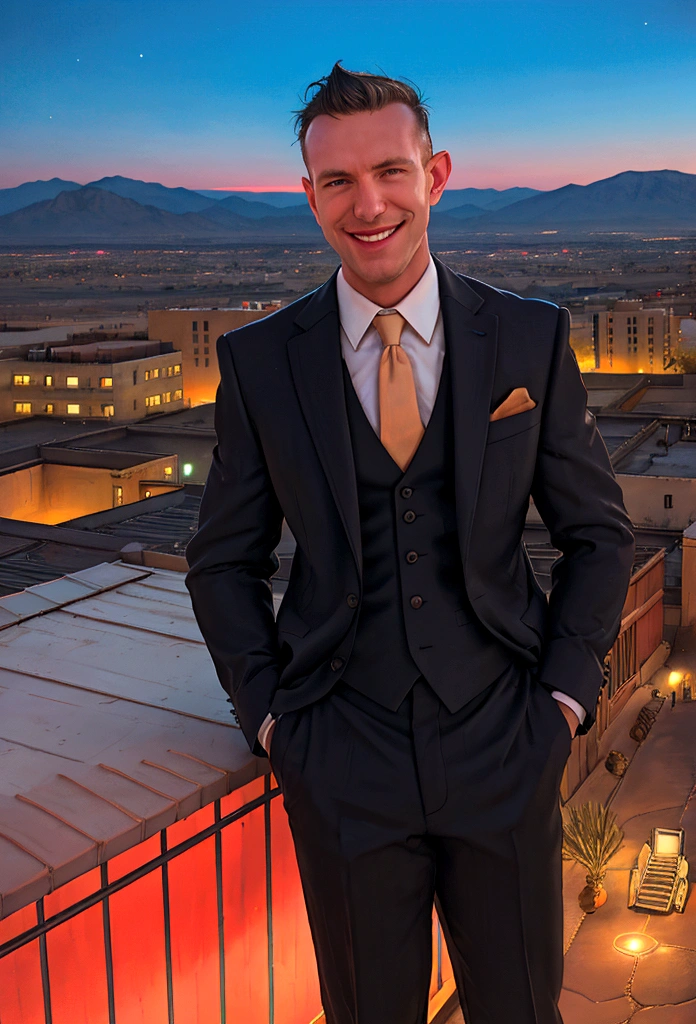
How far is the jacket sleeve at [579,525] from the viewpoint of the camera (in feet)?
8.23

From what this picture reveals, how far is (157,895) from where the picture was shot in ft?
9.15

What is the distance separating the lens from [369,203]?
2.43 metres

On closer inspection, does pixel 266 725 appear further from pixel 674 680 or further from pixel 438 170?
pixel 674 680

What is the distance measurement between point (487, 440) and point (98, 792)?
127 cm

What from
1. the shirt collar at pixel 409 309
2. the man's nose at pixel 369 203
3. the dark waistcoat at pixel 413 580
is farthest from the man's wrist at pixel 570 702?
the man's nose at pixel 369 203

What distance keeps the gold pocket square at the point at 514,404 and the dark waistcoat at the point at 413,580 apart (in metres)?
0.11

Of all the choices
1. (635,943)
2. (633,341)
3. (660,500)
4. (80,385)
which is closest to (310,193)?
(635,943)

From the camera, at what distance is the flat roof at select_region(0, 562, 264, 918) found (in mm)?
2537

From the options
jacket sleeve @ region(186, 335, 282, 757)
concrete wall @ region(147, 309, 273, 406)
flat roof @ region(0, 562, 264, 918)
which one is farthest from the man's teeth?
concrete wall @ region(147, 309, 273, 406)

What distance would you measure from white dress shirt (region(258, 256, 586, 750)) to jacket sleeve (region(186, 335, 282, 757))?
0.61 feet

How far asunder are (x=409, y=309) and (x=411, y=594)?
64 cm

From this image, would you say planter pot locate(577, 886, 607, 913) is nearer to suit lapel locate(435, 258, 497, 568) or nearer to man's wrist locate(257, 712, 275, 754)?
man's wrist locate(257, 712, 275, 754)

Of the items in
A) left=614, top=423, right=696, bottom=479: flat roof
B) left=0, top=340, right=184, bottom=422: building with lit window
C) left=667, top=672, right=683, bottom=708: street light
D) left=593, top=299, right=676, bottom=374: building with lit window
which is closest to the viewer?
left=667, top=672, right=683, bottom=708: street light

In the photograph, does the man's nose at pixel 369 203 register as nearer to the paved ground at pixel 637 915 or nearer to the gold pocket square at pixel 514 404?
the gold pocket square at pixel 514 404
